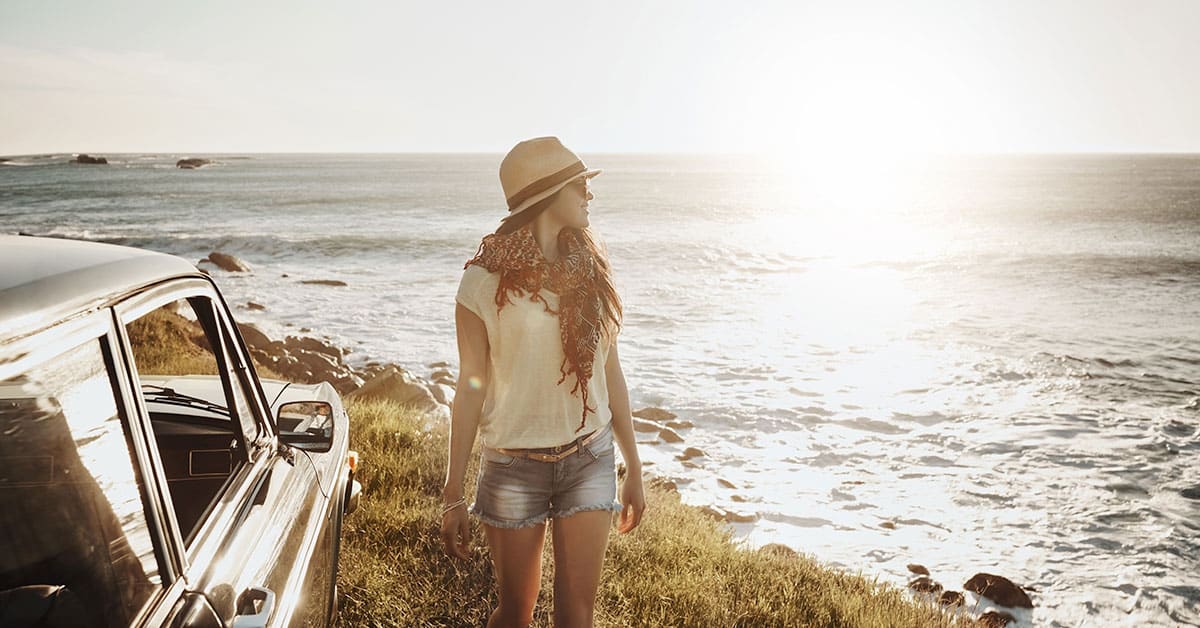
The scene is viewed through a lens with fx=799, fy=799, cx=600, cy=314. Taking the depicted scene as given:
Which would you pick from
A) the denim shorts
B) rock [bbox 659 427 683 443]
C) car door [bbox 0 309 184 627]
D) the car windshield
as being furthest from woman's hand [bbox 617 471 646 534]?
rock [bbox 659 427 683 443]

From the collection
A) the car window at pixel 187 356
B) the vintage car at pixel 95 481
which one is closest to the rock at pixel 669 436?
the car window at pixel 187 356

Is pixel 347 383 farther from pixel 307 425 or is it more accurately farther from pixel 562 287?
Answer: pixel 562 287

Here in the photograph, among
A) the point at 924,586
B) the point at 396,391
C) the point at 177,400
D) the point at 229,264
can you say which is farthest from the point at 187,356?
the point at 229,264

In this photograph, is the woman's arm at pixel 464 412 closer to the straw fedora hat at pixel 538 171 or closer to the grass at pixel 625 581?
the straw fedora hat at pixel 538 171

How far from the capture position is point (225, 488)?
2.23 meters

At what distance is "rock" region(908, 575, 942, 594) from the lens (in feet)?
23.3

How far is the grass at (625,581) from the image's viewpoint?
169 inches

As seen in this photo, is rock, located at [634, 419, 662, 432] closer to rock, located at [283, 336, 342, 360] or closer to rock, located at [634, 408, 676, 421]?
rock, located at [634, 408, 676, 421]

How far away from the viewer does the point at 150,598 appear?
1.47 meters

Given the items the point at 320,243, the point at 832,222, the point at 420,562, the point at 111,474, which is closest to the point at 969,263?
the point at 832,222

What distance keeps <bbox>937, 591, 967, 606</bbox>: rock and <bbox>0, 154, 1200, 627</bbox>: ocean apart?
0.31m

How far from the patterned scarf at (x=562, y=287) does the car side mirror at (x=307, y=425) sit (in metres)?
0.78

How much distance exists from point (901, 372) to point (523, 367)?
44.5 ft

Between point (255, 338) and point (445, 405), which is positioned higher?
point (255, 338)
